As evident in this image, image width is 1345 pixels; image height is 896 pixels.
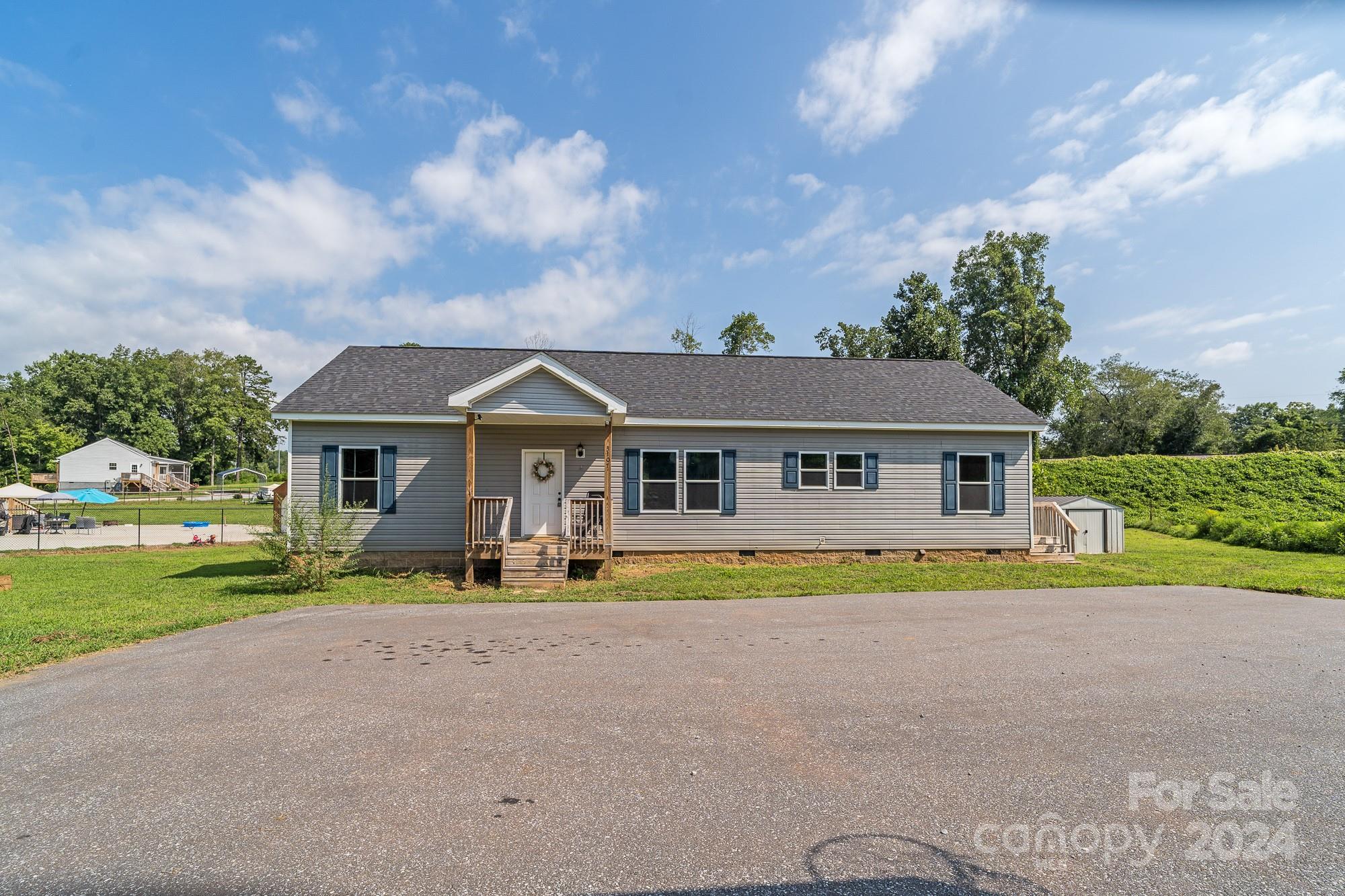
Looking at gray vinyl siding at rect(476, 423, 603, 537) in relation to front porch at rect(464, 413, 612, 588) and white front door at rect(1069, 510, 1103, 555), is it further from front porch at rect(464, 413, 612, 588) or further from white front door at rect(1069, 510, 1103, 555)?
white front door at rect(1069, 510, 1103, 555)

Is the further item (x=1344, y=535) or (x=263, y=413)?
(x=263, y=413)

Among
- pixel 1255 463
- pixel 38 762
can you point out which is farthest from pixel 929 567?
pixel 1255 463

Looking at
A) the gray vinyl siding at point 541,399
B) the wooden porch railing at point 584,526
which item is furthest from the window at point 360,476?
the wooden porch railing at point 584,526

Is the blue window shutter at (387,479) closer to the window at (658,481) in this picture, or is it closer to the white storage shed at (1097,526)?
the window at (658,481)

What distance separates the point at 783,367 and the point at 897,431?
3869 millimetres

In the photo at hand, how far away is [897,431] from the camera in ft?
49.1

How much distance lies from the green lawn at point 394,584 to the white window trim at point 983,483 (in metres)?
1.39

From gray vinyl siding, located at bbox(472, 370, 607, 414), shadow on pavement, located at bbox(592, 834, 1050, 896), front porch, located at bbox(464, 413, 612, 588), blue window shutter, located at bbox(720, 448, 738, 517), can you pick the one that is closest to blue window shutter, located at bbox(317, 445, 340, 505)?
front porch, located at bbox(464, 413, 612, 588)

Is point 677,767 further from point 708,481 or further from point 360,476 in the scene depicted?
point 360,476

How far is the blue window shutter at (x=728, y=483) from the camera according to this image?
14438mm

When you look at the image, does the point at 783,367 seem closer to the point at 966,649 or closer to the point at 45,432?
the point at 966,649

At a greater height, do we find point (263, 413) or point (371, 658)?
point (263, 413)

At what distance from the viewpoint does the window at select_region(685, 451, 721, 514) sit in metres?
14.4

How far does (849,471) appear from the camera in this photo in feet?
48.9
